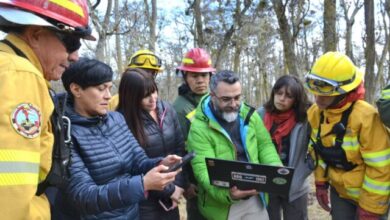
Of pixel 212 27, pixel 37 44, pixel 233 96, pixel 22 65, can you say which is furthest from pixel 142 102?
pixel 212 27

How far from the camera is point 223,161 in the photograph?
238 cm

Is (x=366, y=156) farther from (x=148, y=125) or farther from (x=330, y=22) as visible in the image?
(x=330, y=22)

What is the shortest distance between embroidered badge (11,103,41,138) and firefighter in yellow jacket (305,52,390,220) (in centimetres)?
205

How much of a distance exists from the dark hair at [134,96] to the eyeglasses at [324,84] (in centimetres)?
123

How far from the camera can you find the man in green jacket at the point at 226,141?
8.88 ft

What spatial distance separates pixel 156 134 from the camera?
2848mm

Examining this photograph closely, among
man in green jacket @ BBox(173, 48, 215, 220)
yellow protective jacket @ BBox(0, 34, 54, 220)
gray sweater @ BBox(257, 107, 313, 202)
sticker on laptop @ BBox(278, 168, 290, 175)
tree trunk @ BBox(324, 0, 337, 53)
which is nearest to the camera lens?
yellow protective jacket @ BBox(0, 34, 54, 220)

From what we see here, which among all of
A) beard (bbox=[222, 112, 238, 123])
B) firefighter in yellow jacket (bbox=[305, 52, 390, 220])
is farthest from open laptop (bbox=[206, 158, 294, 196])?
firefighter in yellow jacket (bbox=[305, 52, 390, 220])

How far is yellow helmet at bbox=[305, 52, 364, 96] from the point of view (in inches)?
103

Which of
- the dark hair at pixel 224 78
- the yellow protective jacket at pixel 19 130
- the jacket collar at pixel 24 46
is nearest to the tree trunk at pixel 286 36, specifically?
the dark hair at pixel 224 78

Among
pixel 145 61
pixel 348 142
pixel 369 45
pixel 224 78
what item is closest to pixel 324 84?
pixel 348 142

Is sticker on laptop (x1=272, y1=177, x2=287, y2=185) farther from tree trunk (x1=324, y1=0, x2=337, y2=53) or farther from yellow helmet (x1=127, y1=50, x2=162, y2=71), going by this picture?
tree trunk (x1=324, y1=0, x2=337, y2=53)

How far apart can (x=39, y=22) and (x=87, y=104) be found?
31.5 inches

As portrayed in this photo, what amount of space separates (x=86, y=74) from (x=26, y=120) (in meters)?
0.97
